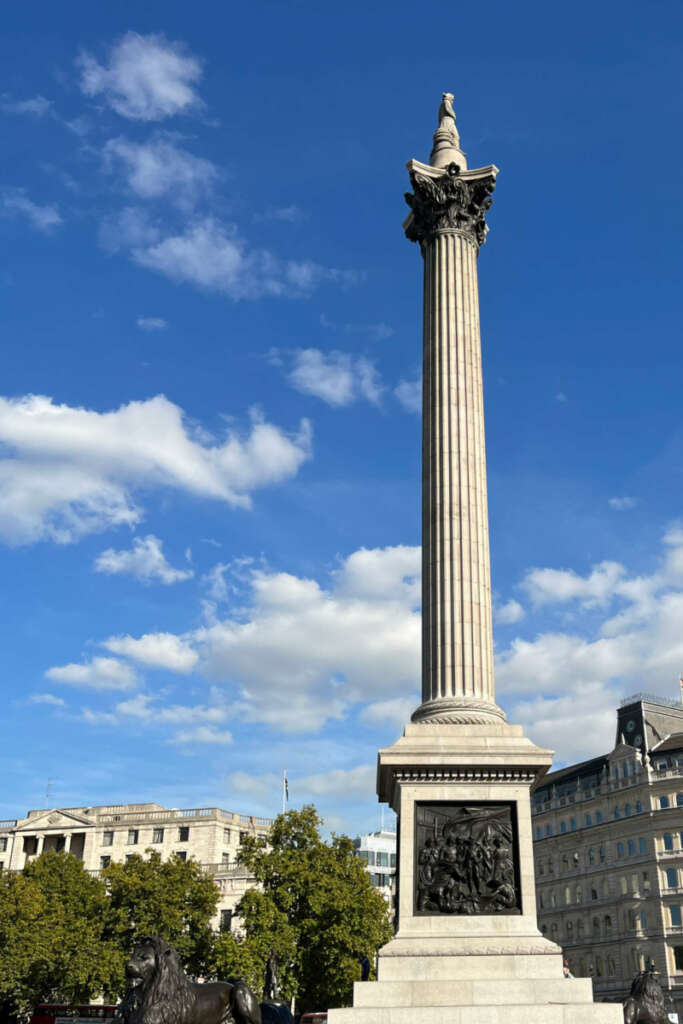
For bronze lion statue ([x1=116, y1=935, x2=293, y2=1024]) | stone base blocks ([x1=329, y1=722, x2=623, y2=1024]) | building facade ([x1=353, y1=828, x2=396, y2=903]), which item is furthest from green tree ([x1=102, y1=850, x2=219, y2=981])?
building facade ([x1=353, y1=828, x2=396, y2=903])

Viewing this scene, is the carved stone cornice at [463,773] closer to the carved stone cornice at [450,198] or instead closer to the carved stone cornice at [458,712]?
the carved stone cornice at [458,712]

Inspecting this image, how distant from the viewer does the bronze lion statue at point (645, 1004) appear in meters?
19.5

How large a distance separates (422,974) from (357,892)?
4035 cm

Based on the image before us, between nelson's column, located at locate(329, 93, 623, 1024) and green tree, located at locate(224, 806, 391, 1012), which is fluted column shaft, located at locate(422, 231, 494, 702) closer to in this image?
nelson's column, located at locate(329, 93, 623, 1024)

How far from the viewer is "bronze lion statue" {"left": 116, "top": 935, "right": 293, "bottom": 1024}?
13.9 metres

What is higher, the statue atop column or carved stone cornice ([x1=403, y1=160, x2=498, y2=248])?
the statue atop column

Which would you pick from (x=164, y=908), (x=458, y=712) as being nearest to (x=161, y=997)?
(x=458, y=712)

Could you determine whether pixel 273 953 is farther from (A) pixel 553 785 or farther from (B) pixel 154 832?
(A) pixel 553 785

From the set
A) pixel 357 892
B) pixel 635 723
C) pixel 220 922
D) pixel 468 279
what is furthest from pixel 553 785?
pixel 468 279

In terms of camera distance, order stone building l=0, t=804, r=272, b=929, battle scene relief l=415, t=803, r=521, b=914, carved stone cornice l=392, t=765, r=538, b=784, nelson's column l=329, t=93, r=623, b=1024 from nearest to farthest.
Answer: nelson's column l=329, t=93, r=623, b=1024 < battle scene relief l=415, t=803, r=521, b=914 < carved stone cornice l=392, t=765, r=538, b=784 < stone building l=0, t=804, r=272, b=929

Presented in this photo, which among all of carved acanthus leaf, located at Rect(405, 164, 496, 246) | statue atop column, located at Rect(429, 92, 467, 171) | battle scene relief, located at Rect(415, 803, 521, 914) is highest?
statue atop column, located at Rect(429, 92, 467, 171)

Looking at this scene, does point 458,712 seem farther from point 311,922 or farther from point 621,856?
point 621,856

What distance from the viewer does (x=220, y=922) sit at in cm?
8694

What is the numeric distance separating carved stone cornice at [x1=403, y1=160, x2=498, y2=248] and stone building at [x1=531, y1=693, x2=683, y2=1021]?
218ft
